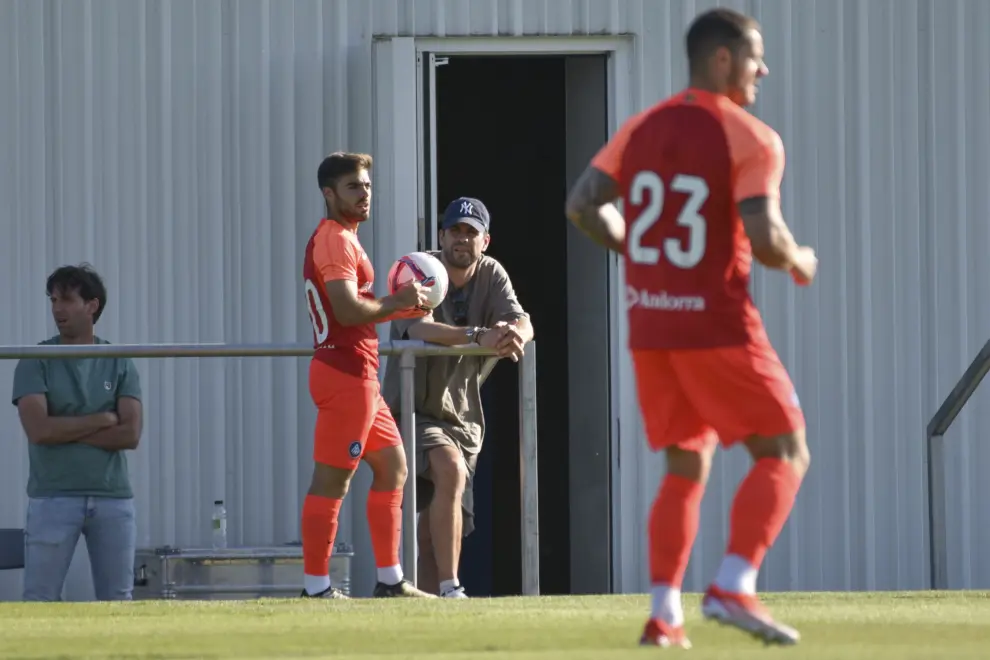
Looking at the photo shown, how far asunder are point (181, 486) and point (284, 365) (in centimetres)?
78

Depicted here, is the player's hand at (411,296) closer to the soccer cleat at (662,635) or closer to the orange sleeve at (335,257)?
the orange sleeve at (335,257)

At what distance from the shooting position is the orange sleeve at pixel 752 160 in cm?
490

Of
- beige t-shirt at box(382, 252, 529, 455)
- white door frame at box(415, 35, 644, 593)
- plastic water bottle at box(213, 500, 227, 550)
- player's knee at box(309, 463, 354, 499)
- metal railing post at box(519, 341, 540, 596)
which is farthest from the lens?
white door frame at box(415, 35, 644, 593)

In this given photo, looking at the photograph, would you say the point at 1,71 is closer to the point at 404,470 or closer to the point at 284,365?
the point at 284,365

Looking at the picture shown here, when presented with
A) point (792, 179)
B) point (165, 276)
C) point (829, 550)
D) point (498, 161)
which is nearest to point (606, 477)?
point (829, 550)

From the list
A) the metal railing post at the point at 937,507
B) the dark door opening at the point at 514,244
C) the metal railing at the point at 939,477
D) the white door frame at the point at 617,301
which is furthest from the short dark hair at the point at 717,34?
the dark door opening at the point at 514,244

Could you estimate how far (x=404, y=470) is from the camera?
24.6 ft

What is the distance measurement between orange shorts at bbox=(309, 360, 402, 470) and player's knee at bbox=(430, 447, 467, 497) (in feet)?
2.06

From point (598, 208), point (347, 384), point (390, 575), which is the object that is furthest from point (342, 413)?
point (598, 208)

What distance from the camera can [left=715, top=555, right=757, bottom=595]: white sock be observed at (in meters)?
4.80

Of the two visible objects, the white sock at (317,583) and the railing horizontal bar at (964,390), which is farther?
the railing horizontal bar at (964,390)

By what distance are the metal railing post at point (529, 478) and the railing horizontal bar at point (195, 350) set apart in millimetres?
222

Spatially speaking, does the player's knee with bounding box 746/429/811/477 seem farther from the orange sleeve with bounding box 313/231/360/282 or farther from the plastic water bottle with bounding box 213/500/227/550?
the plastic water bottle with bounding box 213/500/227/550

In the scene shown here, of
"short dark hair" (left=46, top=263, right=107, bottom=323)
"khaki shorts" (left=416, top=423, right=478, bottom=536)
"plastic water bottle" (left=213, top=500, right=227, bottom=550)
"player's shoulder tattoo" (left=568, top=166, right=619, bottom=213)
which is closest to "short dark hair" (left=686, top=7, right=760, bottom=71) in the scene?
"player's shoulder tattoo" (left=568, top=166, right=619, bottom=213)
